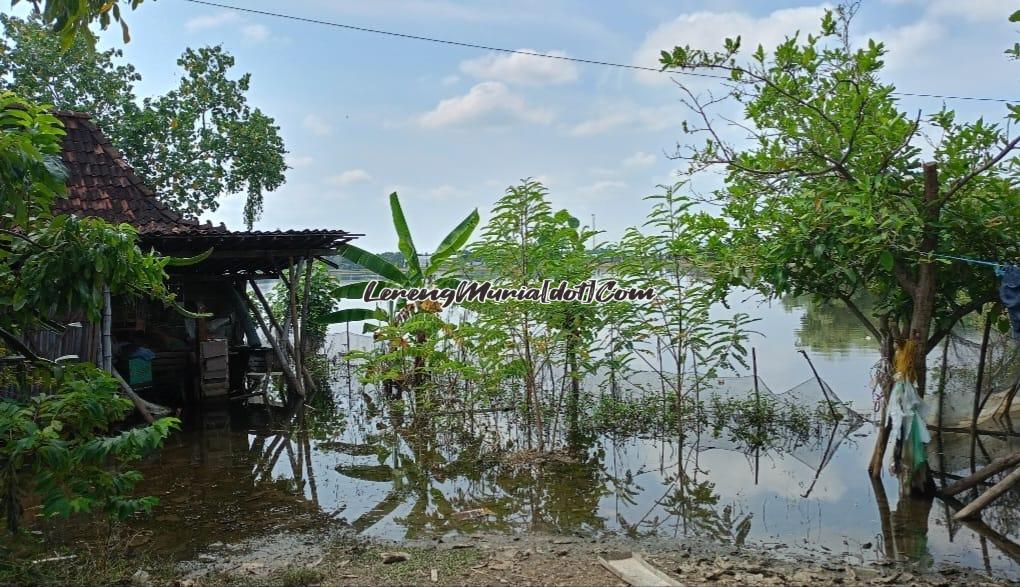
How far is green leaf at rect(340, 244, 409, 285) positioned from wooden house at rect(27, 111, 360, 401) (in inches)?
11.9

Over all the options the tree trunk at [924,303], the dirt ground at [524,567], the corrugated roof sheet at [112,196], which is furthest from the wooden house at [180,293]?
the tree trunk at [924,303]

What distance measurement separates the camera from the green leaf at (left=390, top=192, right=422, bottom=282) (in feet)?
36.0

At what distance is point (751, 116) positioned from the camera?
263 inches


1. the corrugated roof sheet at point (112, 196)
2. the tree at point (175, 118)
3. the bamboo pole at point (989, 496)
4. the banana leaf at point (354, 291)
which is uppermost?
the tree at point (175, 118)

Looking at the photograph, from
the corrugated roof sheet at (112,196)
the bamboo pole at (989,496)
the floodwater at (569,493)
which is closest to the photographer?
the bamboo pole at (989,496)

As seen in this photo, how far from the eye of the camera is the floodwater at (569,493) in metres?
5.56

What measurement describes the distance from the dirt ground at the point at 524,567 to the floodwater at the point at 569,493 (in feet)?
1.07

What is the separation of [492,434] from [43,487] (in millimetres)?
5584

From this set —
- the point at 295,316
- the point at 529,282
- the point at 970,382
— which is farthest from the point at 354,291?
the point at 970,382

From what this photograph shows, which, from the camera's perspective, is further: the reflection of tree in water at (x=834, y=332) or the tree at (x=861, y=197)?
the reflection of tree in water at (x=834, y=332)

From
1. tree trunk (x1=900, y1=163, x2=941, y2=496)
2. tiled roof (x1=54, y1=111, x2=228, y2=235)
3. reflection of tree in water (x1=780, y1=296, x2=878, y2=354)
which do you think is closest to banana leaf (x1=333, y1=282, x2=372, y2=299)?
tiled roof (x1=54, y1=111, x2=228, y2=235)

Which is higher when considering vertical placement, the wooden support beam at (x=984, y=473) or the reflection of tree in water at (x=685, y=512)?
the wooden support beam at (x=984, y=473)

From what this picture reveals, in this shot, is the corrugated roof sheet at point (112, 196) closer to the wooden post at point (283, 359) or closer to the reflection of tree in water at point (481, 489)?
the wooden post at point (283, 359)

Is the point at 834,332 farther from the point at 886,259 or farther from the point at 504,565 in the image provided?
the point at 504,565
